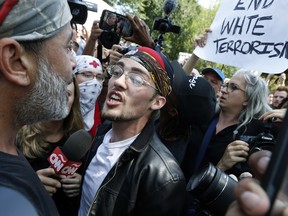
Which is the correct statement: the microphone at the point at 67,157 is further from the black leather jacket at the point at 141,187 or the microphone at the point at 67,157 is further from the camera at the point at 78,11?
the camera at the point at 78,11

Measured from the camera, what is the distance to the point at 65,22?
1196mm

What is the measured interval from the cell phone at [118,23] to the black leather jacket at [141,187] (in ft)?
4.90

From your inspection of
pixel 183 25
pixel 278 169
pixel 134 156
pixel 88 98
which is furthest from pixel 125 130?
pixel 183 25

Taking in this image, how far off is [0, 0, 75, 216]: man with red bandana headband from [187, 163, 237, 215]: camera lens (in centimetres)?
70

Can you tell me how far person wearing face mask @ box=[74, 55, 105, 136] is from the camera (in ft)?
10.4

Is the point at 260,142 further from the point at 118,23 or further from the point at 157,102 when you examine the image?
the point at 118,23

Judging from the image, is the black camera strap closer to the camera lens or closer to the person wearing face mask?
the person wearing face mask

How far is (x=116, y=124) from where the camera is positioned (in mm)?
2141

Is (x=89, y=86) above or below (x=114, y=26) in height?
below

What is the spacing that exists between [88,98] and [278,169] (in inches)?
113

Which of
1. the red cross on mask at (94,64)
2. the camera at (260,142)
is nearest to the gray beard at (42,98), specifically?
the camera at (260,142)

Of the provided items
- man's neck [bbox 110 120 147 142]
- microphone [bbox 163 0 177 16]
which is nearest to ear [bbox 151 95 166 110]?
man's neck [bbox 110 120 147 142]

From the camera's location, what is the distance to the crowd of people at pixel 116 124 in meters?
1.03

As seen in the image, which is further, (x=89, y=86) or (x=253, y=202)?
(x=89, y=86)
